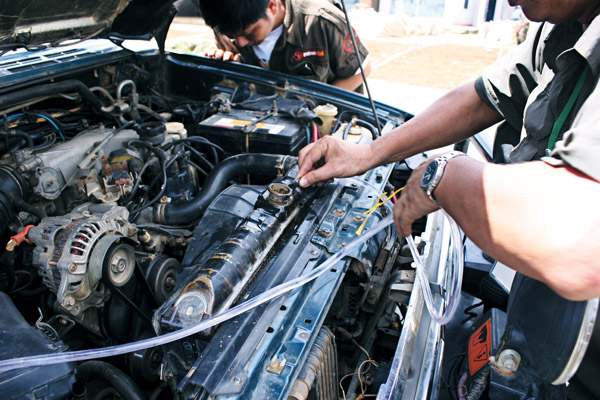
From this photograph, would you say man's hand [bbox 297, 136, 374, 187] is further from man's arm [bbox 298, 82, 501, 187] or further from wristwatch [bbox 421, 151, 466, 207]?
wristwatch [bbox 421, 151, 466, 207]

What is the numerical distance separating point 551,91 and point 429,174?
0.44 m

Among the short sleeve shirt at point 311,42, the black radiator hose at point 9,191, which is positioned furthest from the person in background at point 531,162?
the short sleeve shirt at point 311,42

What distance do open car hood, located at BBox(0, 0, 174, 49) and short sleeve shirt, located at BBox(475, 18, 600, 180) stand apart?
1698mm

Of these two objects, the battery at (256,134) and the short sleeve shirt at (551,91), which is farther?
the battery at (256,134)

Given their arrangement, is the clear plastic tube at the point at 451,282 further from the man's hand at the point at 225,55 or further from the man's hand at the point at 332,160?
the man's hand at the point at 225,55

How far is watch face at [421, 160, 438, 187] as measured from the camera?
3.70 ft

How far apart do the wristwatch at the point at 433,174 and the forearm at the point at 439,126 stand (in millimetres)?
498

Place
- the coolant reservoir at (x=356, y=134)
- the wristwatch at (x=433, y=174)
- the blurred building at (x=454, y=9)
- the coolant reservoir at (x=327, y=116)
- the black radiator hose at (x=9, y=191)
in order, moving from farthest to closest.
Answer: the blurred building at (x=454, y=9) < the coolant reservoir at (x=327, y=116) < the coolant reservoir at (x=356, y=134) < the black radiator hose at (x=9, y=191) < the wristwatch at (x=433, y=174)

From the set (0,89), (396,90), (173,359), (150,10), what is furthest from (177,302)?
(396,90)

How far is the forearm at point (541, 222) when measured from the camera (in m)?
0.78

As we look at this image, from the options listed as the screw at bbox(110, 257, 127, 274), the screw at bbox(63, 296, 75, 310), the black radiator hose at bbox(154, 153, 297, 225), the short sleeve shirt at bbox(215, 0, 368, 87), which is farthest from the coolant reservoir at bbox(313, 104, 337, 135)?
the screw at bbox(63, 296, 75, 310)

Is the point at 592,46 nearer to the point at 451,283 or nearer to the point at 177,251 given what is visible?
the point at 451,283

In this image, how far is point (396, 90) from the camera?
23.4 feet

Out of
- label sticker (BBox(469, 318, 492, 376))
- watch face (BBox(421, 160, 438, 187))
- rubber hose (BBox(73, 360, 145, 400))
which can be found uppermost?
watch face (BBox(421, 160, 438, 187))
